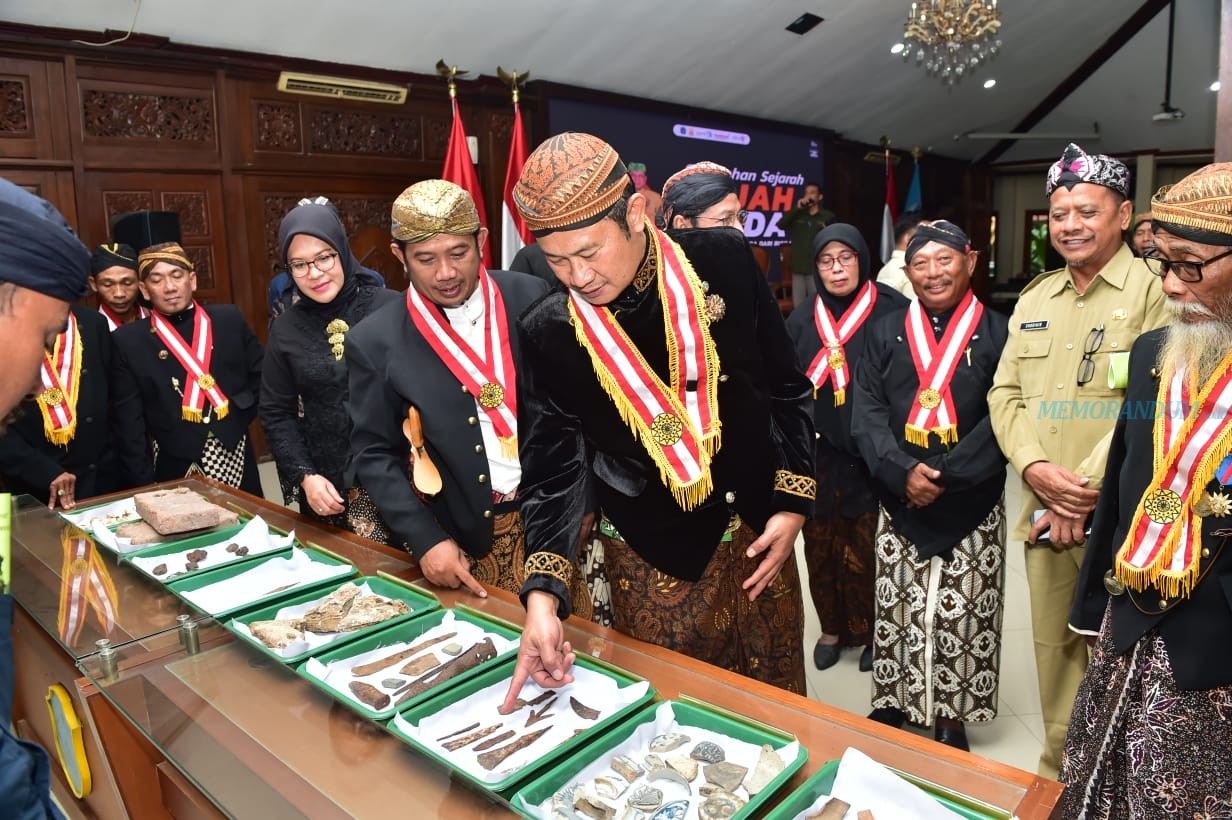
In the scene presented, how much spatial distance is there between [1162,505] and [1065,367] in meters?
0.70

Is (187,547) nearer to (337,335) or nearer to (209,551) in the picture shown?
(209,551)

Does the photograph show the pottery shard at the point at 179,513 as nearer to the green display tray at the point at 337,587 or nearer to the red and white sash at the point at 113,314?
the green display tray at the point at 337,587

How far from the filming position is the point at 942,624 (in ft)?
7.83

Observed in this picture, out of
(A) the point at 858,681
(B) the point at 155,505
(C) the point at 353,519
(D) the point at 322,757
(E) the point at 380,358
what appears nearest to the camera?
(D) the point at 322,757

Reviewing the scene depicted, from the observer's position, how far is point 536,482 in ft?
4.92

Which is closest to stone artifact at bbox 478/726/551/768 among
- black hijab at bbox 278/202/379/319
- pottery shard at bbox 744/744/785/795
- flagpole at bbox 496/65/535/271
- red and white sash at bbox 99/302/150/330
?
pottery shard at bbox 744/744/785/795

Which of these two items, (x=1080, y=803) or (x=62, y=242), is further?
(x=1080, y=803)

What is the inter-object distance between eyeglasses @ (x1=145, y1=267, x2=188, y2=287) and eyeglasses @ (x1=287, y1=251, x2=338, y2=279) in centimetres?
96

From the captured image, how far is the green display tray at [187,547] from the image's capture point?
174 cm

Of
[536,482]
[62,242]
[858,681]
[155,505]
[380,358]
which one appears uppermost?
[62,242]

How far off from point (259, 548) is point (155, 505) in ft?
1.40

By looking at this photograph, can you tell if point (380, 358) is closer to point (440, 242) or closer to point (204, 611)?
point (440, 242)

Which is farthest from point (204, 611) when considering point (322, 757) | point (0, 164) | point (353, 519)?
point (0, 164)

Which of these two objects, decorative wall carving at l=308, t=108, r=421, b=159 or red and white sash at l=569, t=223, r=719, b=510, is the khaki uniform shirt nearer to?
red and white sash at l=569, t=223, r=719, b=510
